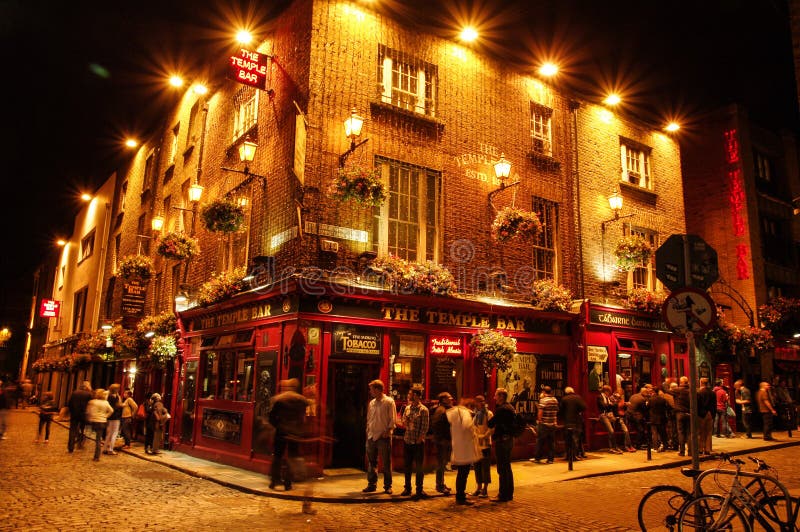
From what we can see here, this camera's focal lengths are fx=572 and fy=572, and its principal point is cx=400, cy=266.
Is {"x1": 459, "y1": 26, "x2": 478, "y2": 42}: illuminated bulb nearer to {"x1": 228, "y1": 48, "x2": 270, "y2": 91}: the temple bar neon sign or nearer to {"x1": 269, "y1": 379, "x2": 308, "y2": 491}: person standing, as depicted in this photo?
{"x1": 228, "y1": 48, "x2": 270, "y2": 91}: the temple bar neon sign

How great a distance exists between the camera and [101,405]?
14.9m

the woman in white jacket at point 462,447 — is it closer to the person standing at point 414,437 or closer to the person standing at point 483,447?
the person standing at point 483,447

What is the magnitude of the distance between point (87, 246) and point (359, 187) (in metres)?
30.2

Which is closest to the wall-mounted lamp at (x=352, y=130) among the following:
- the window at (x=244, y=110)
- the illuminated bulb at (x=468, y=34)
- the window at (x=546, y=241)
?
the window at (x=244, y=110)

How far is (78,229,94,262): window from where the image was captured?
34525mm

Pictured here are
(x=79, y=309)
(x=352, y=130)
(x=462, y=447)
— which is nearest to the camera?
(x=462, y=447)

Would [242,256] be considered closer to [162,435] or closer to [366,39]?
[162,435]

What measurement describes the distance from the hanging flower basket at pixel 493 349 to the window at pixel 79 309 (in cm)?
2714

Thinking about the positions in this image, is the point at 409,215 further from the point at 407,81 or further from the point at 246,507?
the point at 246,507

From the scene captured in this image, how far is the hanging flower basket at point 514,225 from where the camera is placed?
47.0ft

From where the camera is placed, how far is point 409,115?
14.5m

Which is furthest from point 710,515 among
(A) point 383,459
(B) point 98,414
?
(B) point 98,414

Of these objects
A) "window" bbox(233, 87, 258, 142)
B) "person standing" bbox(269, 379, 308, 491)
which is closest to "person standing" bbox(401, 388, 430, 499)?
"person standing" bbox(269, 379, 308, 491)

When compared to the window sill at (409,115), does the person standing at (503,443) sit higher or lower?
lower
